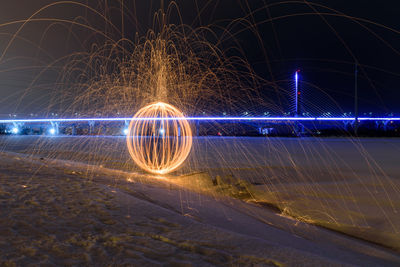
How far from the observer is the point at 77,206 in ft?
18.8

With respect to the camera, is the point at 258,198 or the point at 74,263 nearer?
the point at 74,263

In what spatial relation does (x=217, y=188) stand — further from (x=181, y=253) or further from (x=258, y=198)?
(x=181, y=253)

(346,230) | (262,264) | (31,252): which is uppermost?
(31,252)

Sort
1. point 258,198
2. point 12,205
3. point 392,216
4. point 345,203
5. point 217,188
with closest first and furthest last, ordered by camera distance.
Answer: point 12,205 < point 392,216 < point 345,203 < point 258,198 < point 217,188

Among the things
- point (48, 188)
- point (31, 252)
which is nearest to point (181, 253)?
point (31, 252)

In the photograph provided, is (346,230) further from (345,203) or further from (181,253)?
(181,253)

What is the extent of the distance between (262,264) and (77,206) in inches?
144

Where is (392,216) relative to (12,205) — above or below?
below

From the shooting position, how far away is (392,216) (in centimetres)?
760

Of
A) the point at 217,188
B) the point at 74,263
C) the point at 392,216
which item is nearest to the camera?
the point at 74,263

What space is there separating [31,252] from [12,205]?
2245mm

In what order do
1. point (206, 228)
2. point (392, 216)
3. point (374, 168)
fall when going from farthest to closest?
point (374, 168) → point (392, 216) → point (206, 228)

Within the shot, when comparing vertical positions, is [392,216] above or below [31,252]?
Answer: below

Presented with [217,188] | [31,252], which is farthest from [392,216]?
[31,252]
